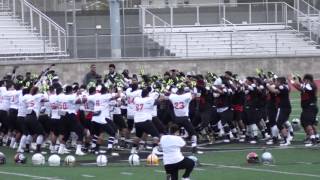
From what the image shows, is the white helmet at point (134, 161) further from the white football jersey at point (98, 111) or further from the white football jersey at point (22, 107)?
the white football jersey at point (22, 107)

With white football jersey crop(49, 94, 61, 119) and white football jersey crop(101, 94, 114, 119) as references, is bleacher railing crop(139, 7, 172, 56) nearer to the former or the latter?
white football jersey crop(49, 94, 61, 119)

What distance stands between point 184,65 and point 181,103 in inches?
773

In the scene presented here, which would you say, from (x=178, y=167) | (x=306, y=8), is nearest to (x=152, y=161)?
(x=178, y=167)

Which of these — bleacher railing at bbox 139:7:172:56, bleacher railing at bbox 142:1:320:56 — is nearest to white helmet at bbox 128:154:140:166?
bleacher railing at bbox 139:7:172:56

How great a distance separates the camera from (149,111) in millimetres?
22594

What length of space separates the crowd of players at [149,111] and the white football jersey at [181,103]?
0.08ft

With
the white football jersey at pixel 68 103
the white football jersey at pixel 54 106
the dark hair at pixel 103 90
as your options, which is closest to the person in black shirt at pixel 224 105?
the dark hair at pixel 103 90

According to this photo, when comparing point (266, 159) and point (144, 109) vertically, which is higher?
point (144, 109)

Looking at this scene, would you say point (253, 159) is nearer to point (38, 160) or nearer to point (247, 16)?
point (38, 160)

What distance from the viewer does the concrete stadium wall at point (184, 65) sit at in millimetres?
40156

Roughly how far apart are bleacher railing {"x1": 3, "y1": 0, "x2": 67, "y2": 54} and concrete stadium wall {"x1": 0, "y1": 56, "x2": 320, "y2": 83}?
1.20 meters

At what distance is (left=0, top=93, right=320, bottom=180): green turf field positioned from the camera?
18500 millimetres

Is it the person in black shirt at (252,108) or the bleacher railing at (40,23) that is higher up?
the bleacher railing at (40,23)

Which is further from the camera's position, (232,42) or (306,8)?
(306,8)
